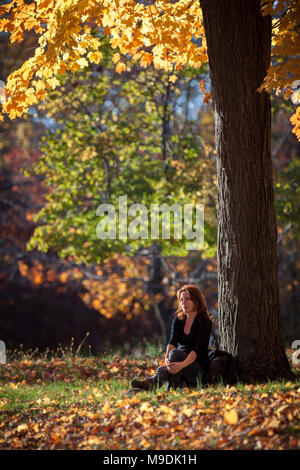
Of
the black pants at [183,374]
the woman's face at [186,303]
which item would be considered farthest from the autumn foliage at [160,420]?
the woman's face at [186,303]

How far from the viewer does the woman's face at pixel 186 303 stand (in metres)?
6.48

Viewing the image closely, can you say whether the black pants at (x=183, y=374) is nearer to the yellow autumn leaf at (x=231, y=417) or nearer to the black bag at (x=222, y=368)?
the black bag at (x=222, y=368)

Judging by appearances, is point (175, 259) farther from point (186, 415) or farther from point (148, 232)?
point (186, 415)

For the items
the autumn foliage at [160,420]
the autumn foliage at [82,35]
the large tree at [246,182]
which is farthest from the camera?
the autumn foliage at [82,35]

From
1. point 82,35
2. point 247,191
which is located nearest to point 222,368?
point 247,191

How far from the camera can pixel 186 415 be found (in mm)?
4984

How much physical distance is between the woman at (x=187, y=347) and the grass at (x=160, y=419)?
170mm

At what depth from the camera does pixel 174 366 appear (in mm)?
6246

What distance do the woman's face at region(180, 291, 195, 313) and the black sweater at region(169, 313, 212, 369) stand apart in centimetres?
11

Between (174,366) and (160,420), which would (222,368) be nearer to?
(174,366)

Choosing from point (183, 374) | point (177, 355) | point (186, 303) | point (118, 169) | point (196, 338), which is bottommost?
point (183, 374)

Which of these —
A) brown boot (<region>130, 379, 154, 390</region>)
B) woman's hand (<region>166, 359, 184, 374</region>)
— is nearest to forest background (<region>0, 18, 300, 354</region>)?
woman's hand (<region>166, 359, 184, 374</region>)

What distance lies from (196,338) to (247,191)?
165 centimetres

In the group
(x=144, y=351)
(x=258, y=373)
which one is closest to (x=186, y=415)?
(x=258, y=373)
